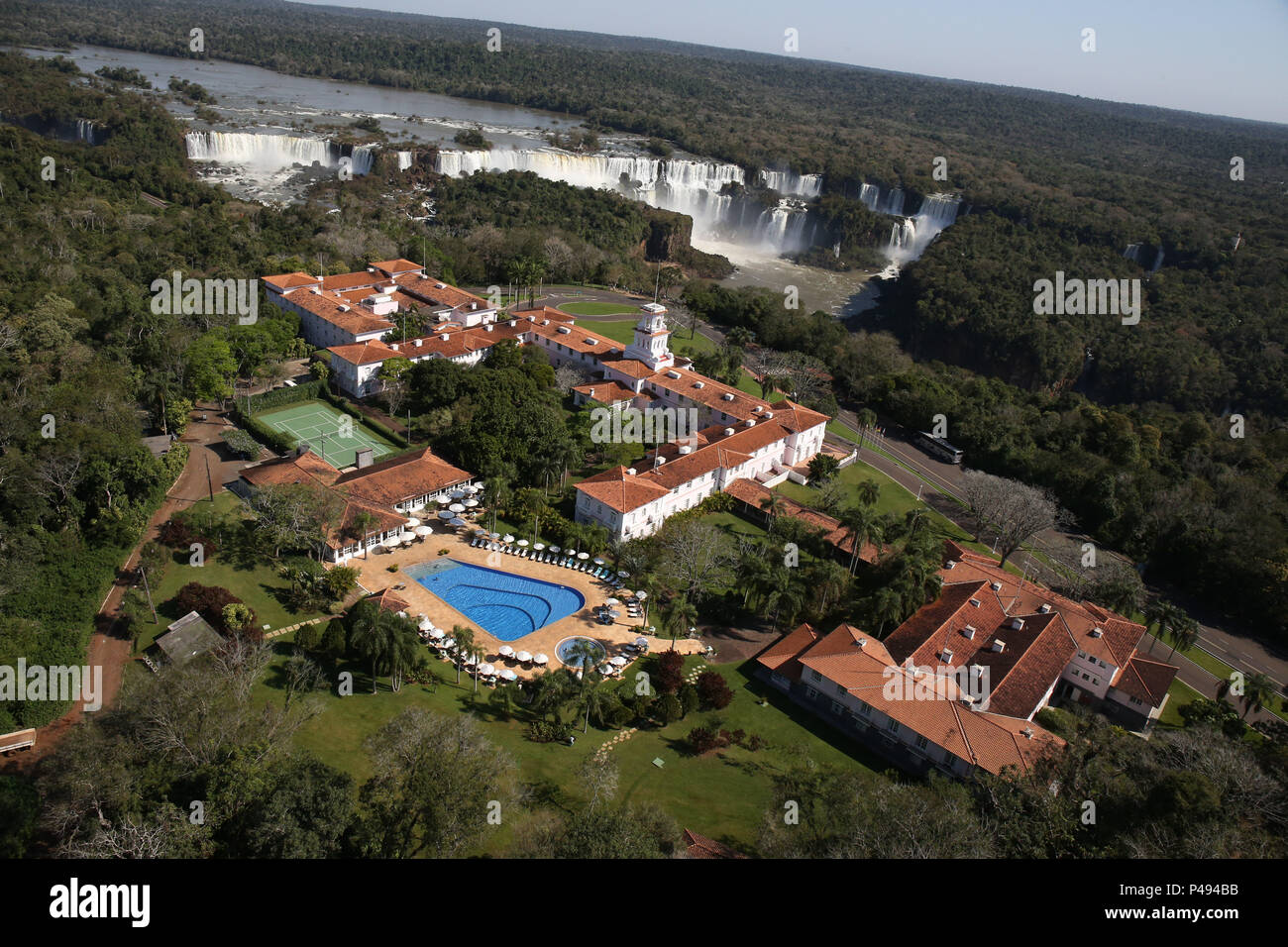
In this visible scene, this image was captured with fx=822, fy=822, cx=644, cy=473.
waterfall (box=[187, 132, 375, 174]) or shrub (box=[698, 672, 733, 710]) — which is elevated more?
waterfall (box=[187, 132, 375, 174])

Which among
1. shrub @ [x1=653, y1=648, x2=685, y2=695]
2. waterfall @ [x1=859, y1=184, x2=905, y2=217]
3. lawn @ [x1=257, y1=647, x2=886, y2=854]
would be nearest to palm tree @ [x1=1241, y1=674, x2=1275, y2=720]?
lawn @ [x1=257, y1=647, x2=886, y2=854]

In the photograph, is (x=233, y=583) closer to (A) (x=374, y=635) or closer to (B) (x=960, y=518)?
(A) (x=374, y=635)

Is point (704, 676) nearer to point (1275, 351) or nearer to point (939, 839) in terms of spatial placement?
point (939, 839)

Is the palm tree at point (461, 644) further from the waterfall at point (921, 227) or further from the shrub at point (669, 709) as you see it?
the waterfall at point (921, 227)

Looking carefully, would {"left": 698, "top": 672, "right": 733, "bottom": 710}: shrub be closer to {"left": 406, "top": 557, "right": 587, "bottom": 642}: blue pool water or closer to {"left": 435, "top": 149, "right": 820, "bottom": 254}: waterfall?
{"left": 406, "top": 557, "right": 587, "bottom": 642}: blue pool water

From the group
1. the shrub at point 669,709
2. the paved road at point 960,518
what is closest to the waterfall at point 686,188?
the paved road at point 960,518

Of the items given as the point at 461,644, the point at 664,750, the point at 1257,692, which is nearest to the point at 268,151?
the point at 461,644

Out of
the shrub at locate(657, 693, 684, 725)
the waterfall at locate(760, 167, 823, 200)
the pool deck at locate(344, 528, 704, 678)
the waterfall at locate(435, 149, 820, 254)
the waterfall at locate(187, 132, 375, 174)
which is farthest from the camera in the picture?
the waterfall at locate(760, 167, 823, 200)
